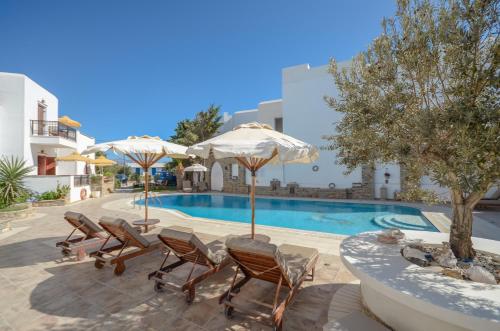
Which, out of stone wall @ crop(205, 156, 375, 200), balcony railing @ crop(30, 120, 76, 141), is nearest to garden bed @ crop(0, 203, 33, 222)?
balcony railing @ crop(30, 120, 76, 141)

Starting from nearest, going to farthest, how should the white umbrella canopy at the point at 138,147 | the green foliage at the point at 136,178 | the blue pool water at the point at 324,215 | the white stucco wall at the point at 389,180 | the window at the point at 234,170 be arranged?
the white umbrella canopy at the point at 138,147
the blue pool water at the point at 324,215
the white stucco wall at the point at 389,180
the window at the point at 234,170
the green foliage at the point at 136,178

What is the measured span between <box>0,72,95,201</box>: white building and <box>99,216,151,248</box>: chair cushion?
13.6 metres

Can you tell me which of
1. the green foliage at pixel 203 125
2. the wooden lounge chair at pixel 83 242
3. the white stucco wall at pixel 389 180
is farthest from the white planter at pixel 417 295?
the green foliage at pixel 203 125

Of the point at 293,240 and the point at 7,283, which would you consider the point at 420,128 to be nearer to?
the point at 293,240

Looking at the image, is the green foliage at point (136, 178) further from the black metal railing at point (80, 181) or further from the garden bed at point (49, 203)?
the garden bed at point (49, 203)

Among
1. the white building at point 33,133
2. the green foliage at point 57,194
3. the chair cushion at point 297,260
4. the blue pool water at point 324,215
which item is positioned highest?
the white building at point 33,133

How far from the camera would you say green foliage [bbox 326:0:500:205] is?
2100mm

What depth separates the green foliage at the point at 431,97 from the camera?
2.10 m

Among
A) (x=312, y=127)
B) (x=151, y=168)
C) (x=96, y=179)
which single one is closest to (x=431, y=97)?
(x=312, y=127)

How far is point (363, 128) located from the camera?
3.12m

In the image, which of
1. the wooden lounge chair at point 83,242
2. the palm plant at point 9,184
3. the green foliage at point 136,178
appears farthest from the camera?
the green foliage at point 136,178

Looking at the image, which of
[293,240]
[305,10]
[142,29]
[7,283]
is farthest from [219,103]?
[7,283]

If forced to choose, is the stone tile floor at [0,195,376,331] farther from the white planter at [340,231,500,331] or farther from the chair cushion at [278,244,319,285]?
the white planter at [340,231,500,331]

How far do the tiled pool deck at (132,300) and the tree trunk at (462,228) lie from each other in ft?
5.19
